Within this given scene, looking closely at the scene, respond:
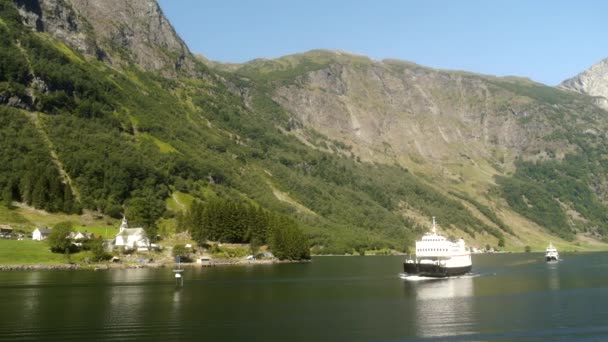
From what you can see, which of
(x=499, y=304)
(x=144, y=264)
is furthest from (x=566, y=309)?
(x=144, y=264)

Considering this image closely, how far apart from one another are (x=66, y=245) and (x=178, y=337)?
119m

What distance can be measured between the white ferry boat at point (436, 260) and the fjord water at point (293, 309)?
10.6 meters

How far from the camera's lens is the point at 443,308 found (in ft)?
319

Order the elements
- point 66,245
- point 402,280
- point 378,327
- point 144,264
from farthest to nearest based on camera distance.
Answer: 1. point 144,264
2. point 66,245
3. point 402,280
4. point 378,327

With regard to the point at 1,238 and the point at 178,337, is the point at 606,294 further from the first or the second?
the point at 1,238

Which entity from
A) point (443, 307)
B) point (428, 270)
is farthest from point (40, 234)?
point (443, 307)

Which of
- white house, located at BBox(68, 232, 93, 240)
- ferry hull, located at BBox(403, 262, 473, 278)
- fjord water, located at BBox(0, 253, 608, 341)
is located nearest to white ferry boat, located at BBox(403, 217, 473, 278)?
ferry hull, located at BBox(403, 262, 473, 278)

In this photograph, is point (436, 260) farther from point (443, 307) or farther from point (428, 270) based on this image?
point (443, 307)

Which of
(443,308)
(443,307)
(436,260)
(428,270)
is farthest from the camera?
(436,260)

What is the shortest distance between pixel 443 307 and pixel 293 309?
22692 mm

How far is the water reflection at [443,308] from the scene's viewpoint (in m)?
78.3

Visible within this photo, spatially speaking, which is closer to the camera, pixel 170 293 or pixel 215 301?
pixel 215 301

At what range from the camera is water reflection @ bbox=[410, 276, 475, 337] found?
78331 mm

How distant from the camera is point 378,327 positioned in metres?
78.6
